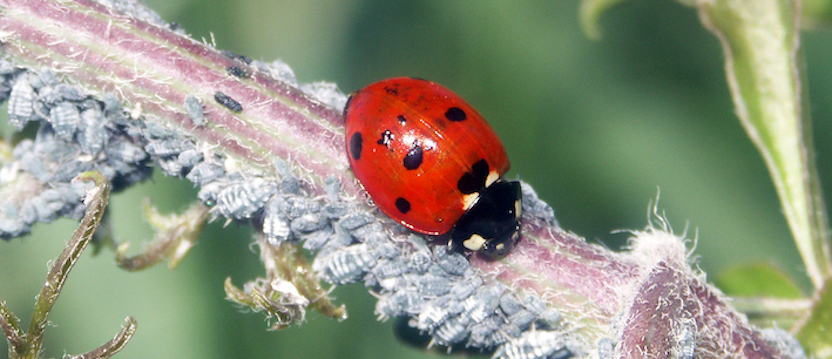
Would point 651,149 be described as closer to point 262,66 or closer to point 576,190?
point 576,190

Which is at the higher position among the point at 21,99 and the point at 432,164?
the point at 432,164

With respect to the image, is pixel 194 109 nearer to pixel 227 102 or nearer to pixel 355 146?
pixel 227 102

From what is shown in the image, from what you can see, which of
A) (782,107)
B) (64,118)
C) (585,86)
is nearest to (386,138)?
(64,118)

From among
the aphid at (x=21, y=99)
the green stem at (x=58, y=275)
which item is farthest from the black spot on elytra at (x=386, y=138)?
the aphid at (x=21, y=99)

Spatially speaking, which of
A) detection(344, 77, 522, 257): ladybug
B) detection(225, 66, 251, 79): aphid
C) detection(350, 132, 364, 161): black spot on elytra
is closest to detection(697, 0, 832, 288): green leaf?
detection(344, 77, 522, 257): ladybug

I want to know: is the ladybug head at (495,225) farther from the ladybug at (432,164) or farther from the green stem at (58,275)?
the green stem at (58,275)

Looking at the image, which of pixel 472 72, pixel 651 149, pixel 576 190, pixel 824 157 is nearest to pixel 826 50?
pixel 824 157
